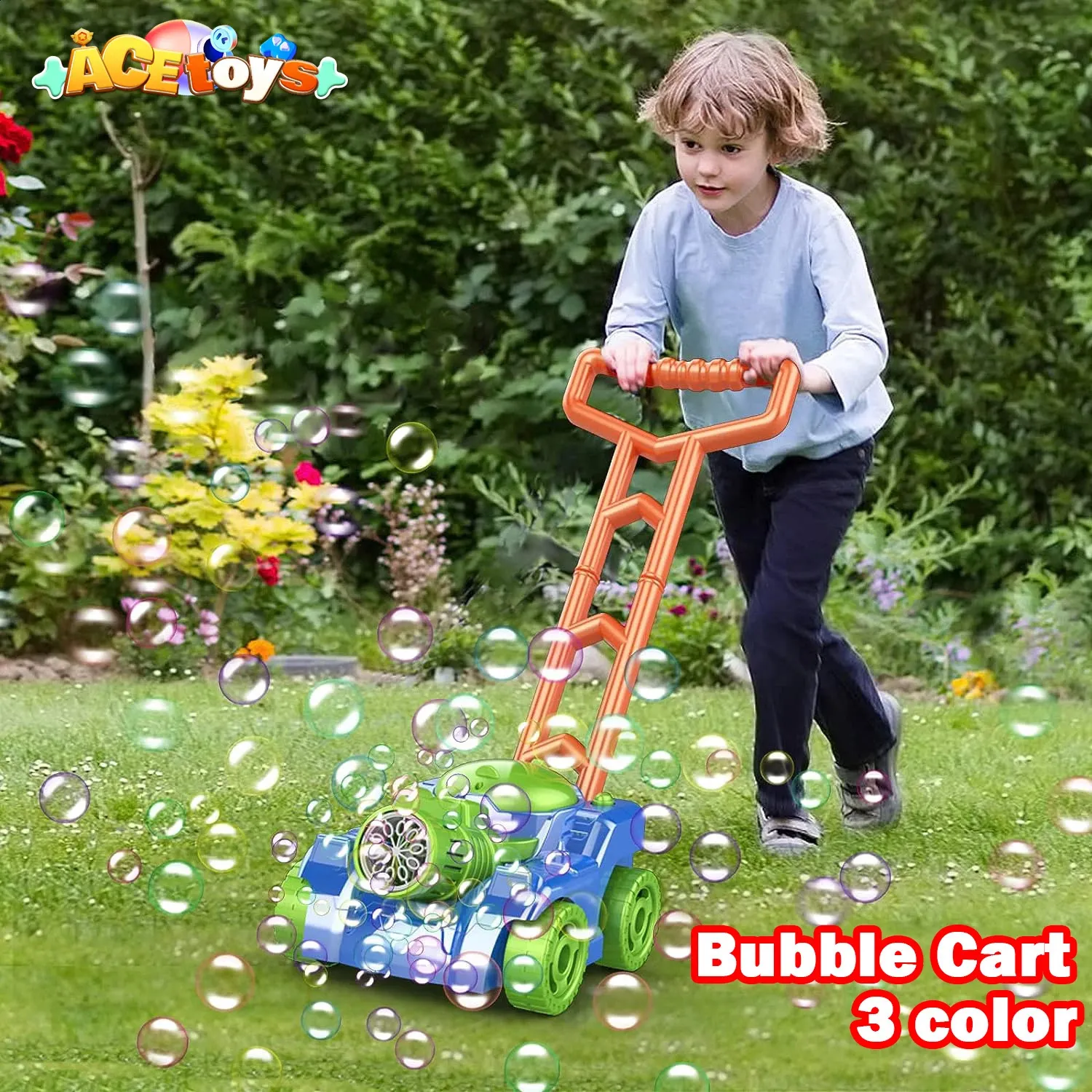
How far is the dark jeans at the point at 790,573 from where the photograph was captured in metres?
3.05

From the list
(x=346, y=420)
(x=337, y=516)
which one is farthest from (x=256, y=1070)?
(x=346, y=420)

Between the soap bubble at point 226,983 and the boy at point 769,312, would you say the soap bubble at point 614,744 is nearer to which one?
the boy at point 769,312

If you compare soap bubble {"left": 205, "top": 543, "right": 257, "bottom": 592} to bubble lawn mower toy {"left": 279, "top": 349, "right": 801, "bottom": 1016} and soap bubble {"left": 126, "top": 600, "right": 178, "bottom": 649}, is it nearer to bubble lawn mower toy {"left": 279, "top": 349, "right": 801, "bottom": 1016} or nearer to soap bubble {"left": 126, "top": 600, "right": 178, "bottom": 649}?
soap bubble {"left": 126, "top": 600, "right": 178, "bottom": 649}

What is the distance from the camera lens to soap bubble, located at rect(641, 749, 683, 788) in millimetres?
2994

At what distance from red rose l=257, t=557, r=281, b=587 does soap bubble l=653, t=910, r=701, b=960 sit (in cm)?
266

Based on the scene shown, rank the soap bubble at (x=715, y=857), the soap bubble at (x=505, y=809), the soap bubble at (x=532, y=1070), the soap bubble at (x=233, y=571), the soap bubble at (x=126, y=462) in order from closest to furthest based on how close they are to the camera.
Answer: the soap bubble at (x=532, y=1070)
the soap bubble at (x=505, y=809)
the soap bubble at (x=715, y=857)
the soap bubble at (x=233, y=571)
the soap bubble at (x=126, y=462)

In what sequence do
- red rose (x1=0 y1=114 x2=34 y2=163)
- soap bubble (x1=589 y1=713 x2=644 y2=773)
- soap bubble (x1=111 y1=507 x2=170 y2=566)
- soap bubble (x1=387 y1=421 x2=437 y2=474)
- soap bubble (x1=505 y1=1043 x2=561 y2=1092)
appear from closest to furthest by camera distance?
soap bubble (x1=505 y1=1043 x2=561 y2=1092), soap bubble (x1=589 y1=713 x2=644 y2=773), soap bubble (x1=387 y1=421 x2=437 y2=474), soap bubble (x1=111 y1=507 x2=170 y2=566), red rose (x1=0 y1=114 x2=34 y2=163)

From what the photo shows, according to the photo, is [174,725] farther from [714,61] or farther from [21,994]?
[714,61]

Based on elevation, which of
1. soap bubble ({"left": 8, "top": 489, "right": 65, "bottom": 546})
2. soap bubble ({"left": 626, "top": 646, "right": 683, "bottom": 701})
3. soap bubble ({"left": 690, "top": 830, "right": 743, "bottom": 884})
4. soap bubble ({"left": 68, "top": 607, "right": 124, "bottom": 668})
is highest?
soap bubble ({"left": 626, "top": 646, "right": 683, "bottom": 701})

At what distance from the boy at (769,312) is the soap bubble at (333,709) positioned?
2.22 feet

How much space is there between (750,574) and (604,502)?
21.4 inches

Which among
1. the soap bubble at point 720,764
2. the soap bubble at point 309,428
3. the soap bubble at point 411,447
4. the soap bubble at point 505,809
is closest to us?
the soap bubble at point 505,809

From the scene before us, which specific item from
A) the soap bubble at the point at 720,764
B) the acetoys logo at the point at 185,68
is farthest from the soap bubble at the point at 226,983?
the acetoys logo at the point at 185,68

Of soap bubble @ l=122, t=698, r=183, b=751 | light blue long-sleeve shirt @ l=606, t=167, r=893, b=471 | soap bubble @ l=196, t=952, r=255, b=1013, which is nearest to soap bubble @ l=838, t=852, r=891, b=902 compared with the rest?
light blue long-sleeve shirt @ l=606, t=167, r=893, b=471
